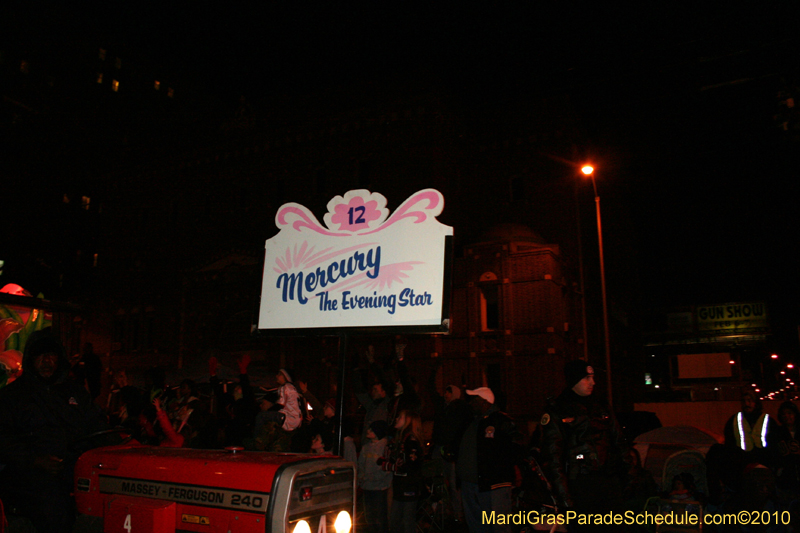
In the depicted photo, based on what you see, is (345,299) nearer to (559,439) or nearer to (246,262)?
(559,439)

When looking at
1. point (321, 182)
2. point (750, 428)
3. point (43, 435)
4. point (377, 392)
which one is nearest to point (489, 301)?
point (321, 182)

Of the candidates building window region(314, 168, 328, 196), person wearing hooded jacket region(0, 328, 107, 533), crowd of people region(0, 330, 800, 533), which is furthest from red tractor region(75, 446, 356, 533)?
building window region(314, 168, 328, 196)

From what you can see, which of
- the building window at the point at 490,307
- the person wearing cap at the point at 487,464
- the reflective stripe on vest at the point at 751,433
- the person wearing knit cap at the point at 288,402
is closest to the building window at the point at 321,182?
the building window at the point at 490,307

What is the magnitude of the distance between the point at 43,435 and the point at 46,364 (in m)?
0.59

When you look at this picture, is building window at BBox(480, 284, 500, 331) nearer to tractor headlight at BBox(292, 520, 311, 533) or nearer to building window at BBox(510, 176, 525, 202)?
building window at BBox(510, 176, 525, 202)

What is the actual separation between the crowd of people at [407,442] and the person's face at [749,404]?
1.2 inches

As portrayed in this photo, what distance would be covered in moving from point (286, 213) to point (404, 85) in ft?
94.3

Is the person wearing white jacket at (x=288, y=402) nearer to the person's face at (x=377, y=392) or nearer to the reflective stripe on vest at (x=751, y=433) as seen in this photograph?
the person's face at (x=377, y=392)

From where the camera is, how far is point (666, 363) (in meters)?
61.0

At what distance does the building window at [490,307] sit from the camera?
30175 millimetres

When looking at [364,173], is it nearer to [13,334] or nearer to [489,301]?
[489,301]

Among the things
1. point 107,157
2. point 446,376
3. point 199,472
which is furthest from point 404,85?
point 199,472

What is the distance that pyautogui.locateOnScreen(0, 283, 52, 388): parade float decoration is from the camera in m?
7.18

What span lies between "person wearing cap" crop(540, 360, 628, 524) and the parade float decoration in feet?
19.8
